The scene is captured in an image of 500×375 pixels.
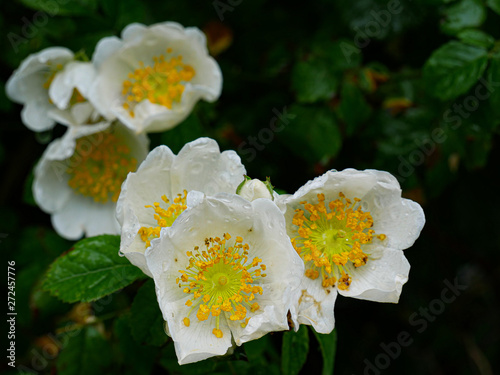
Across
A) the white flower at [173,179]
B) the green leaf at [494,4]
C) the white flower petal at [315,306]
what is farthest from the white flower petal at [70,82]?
the green leaf at [494,4]

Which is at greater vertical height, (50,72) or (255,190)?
(255,190)

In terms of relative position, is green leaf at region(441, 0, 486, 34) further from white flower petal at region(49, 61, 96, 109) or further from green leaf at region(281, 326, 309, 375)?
white flower petal at region(49, 61, 96, 109)

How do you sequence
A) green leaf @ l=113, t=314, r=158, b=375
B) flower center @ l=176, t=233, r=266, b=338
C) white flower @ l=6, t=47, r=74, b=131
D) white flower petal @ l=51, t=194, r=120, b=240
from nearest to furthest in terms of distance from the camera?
1. flower center @ l=176, t=233, r=266, b=338
2. green leaf @ l=113, t=314, r=158, b=375
3. white flower @ l=6, t=47, r=74, b=131
4. white flower petal @ l=51, t=194, r=120, b=240

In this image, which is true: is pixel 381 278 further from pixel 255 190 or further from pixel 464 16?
pixel 464 16

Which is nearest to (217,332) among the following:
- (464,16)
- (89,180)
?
(89,180)

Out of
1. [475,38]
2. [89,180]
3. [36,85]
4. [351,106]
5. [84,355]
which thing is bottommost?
[84,355]

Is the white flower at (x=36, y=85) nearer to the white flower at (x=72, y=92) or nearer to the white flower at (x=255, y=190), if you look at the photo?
the white flower at (x=72, y=92)

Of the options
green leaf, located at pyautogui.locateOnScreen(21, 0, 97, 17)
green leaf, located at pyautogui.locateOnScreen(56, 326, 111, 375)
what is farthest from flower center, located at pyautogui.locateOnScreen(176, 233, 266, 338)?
green leaf, located at pyautogui.locateOnScreen(21, 0, 97, 17)

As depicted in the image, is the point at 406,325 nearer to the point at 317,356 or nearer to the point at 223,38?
the point at 317,356
